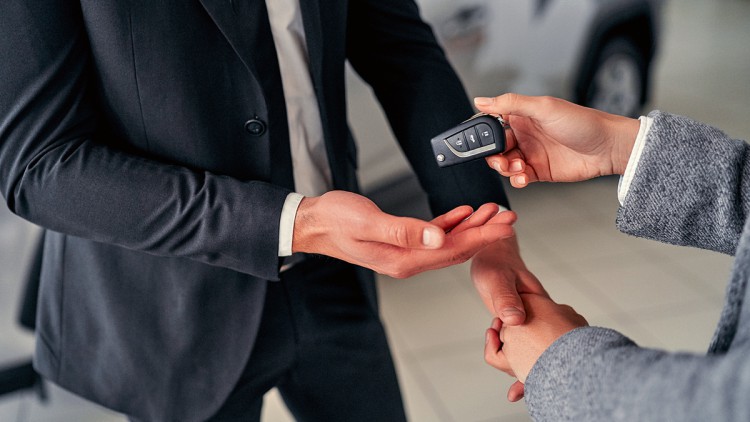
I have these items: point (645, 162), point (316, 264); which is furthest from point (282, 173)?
point (645, 162)

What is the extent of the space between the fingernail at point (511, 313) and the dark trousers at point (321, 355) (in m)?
0.33

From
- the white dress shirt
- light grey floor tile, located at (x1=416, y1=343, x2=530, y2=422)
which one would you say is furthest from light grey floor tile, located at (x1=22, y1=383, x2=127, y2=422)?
the white dress shirt

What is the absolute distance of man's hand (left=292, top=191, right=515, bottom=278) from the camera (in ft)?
2.89

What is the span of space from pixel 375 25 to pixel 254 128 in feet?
1.08

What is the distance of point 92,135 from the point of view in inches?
38.5

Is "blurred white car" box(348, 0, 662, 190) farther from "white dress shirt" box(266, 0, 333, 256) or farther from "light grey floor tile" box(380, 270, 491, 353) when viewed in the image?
"white dress shirt" box(266, 0, 333, 256)

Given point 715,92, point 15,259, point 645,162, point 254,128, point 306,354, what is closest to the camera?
point 645,162

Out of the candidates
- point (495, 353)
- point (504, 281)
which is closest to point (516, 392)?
point (495, 353)

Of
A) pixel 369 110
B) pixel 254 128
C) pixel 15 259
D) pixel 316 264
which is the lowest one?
pixel 15 259

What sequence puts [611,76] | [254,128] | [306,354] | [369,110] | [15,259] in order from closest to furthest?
[254,128] → [306,354] → [15,259] → [369,110] → [611,76]

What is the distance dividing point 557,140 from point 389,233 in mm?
318

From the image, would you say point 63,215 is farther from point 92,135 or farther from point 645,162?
point 645,162

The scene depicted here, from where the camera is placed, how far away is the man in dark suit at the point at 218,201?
0.92 m

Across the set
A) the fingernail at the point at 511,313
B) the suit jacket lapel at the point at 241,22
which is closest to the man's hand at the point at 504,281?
the fingernail at the point at 511,313
